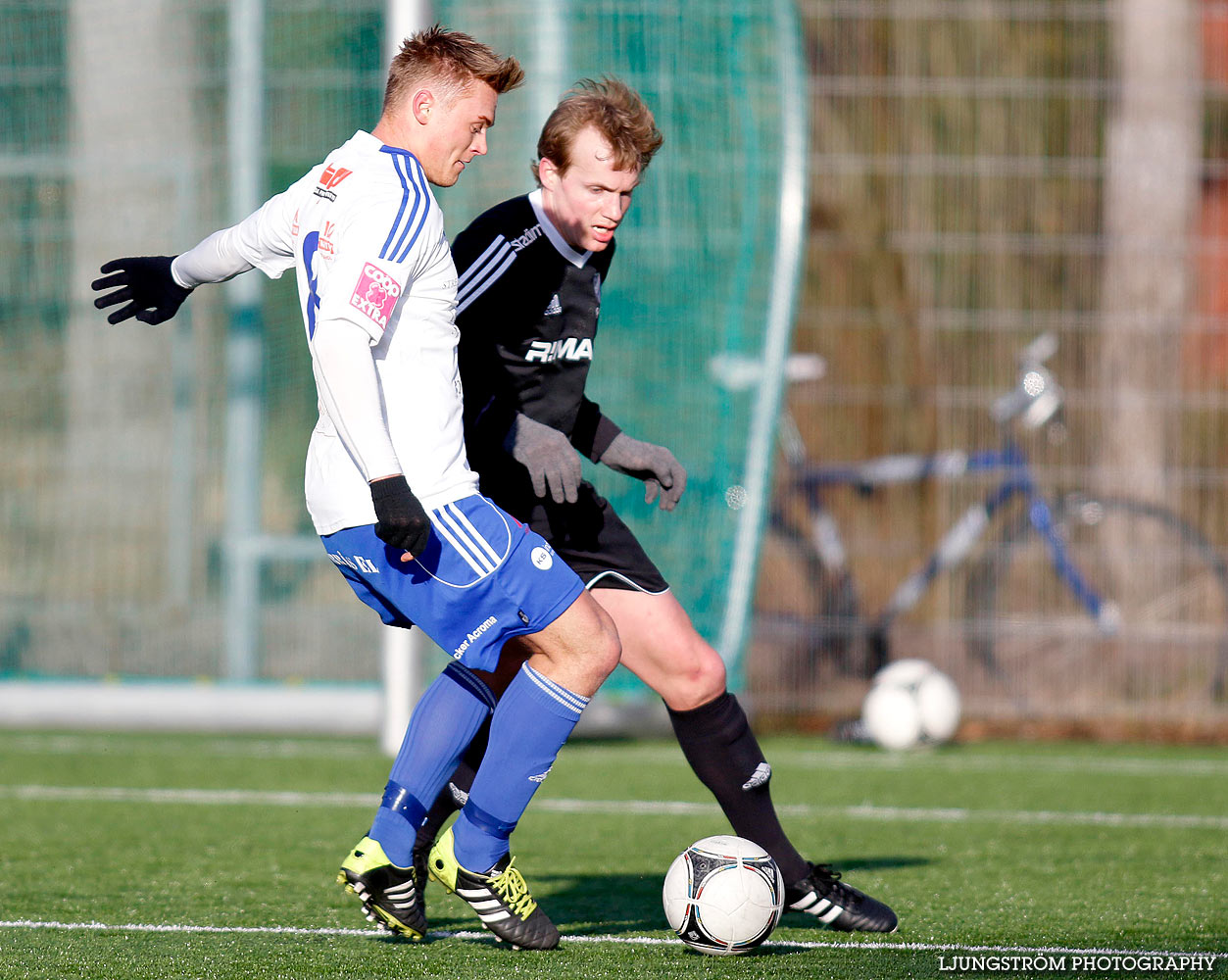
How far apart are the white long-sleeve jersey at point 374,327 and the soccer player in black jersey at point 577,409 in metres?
0.28

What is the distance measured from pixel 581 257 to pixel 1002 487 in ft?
14.3

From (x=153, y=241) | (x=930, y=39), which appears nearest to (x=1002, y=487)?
(x=930, y=39)

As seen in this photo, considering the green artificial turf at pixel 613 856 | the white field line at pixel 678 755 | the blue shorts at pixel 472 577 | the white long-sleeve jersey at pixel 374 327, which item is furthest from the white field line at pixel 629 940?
the white field line at pixel 678 755

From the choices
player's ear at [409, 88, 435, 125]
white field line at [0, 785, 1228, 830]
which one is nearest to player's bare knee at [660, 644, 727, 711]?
player's ear at [409, 88, 435, 125]

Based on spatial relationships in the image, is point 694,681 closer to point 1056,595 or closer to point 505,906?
point 505,906

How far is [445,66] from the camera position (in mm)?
3139

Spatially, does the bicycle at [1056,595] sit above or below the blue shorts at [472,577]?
below

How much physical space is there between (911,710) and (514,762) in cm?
409

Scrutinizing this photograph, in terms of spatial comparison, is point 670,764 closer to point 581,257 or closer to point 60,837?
point 60,837

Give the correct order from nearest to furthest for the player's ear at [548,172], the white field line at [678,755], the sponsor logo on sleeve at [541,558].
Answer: the sponsor logo on sleeve at [541,558], the player's ear at [548,172], the white field line at [678,755]

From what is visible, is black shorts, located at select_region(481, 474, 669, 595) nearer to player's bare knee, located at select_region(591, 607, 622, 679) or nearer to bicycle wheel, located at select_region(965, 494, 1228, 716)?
player's bare knee, located at select_region(591, 607, 622, 679)

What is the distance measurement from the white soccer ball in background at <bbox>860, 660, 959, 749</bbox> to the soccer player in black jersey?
11.5 feet

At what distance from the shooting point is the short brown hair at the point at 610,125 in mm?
3357

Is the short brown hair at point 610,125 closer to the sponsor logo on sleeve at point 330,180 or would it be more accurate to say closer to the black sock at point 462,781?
the sponsor logo on sleeve at point 330,180
